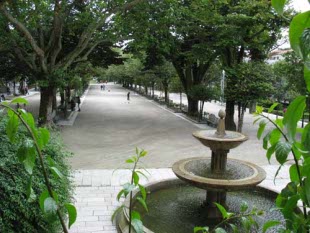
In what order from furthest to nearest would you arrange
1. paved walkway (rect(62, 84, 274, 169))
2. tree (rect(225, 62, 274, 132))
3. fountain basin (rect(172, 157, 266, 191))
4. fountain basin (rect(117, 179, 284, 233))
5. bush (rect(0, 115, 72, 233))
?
1. tree (rect(225, 62, 274, 132))
2. paved walkway (rect(62, 84, 274, 169))
3. fountain basin (rect(117, 179, 284, 233))
4. fountain basin (rect(172, 157, 266, 191))
5. bush (rect(0, 115, 72, 233))

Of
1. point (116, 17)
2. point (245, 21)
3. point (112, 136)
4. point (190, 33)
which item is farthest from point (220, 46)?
point (112, 136)

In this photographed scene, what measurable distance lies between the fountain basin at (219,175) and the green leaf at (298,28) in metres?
6.52

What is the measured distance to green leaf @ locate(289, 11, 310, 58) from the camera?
0.94 m

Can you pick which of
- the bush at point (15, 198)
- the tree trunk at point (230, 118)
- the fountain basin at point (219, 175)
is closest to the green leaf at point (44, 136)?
the bush at point (15, 198)

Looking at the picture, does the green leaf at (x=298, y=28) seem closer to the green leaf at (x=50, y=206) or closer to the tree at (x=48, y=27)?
the green leaf at (x=50, y=206)

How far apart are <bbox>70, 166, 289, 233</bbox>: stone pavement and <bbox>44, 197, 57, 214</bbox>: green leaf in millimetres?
4522

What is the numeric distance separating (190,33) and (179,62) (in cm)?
476

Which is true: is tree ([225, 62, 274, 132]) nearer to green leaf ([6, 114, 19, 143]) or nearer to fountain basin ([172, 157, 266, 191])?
fountain basin ([172, 157, 266, 191])

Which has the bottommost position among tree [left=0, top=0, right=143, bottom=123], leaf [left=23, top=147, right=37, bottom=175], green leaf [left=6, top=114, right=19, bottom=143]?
leaf [left=23, top=147, right=37, bottom=175]

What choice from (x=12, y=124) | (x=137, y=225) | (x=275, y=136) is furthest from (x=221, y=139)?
(x=12, y=124)

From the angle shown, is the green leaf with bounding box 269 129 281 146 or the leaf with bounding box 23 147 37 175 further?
the green leaf with bounding box 269 129 281 146

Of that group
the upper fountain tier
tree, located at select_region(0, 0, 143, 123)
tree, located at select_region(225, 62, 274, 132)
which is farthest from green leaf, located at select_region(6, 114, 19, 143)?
tree, located at select_region(225, 62, 274, 132)

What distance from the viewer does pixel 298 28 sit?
37.2 inches

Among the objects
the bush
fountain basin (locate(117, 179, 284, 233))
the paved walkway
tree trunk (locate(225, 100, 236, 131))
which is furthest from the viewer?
tree trunk (locate(225, 100, 236, 131))
